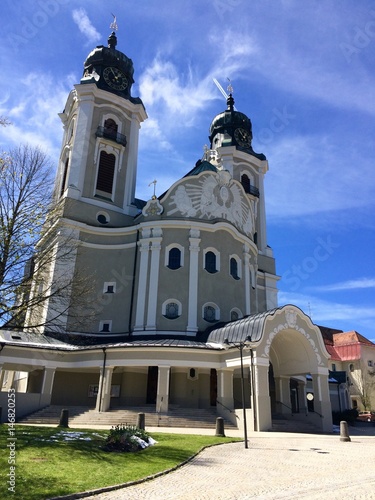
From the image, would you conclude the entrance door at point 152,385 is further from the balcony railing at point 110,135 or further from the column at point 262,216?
the balcony railing at point 110,135

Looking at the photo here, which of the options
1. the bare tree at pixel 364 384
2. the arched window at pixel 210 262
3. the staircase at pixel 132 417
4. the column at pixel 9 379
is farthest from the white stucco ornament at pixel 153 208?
the bare tree at pixel 364 384

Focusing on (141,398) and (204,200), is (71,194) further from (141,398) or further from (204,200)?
(141,398)

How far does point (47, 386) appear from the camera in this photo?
26.7 metres

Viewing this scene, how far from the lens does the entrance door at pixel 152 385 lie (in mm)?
28234

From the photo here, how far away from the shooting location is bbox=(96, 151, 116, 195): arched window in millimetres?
38409

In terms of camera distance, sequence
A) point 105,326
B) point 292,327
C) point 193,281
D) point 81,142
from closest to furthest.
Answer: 1. point 292,327
2. point 193,281
3. point 105,326
4. point 81,142

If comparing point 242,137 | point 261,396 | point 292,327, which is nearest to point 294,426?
point 261,396

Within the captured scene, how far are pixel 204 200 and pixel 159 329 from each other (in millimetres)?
11424

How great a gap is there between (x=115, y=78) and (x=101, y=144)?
8.57 m

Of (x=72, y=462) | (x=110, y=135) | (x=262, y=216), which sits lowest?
(x=72, y=462)

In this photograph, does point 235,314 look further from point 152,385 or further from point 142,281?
point 152,385

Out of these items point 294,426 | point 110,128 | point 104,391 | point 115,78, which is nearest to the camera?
point 294,426

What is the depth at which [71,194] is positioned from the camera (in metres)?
35.7

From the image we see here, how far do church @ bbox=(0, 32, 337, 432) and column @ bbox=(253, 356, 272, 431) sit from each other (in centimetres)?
6
